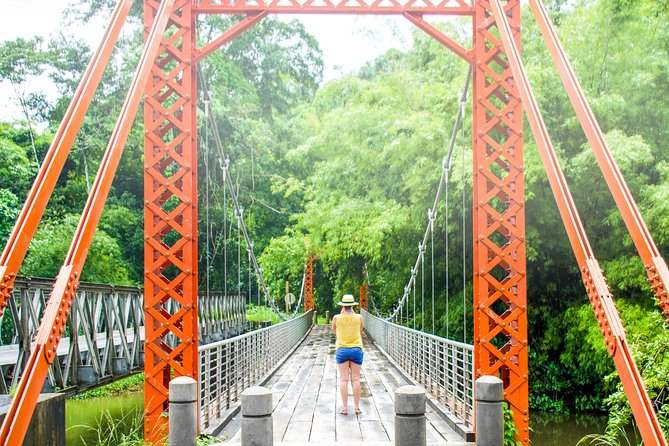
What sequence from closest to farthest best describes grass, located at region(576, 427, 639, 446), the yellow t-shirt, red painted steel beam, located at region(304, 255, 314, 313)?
grass, located at region(576, 427, 639, 446) → the yellow t-shirt → red painted steel beam, located at region(304, 255, 314, 313)

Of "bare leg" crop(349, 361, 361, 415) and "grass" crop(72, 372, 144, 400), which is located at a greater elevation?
"bare leg" crop(349, 361, 361, 415)

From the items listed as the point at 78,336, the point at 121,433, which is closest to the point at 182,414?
the point at 121,433

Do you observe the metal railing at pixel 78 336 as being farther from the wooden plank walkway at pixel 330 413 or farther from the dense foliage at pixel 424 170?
the dense foliage at pixel 424 170

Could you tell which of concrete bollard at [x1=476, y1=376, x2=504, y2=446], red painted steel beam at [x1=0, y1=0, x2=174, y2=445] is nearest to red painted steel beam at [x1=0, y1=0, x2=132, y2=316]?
red painted steel beam at [x1=0, y1=0, x2=174, y2=445]

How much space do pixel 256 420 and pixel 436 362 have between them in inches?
178

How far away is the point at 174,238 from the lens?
2750 centimetres

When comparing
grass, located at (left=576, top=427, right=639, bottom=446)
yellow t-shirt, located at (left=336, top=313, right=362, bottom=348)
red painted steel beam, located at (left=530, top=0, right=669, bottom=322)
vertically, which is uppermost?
red painted steel beam, located at (left=530, top=0, right=669, bottom=322)

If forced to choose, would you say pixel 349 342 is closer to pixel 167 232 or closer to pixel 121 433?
pixel 167 232

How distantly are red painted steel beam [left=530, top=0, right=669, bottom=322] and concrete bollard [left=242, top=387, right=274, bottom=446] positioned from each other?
2.03 m

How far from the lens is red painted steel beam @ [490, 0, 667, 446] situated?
3.00 meters

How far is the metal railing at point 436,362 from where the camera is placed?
6.71 m

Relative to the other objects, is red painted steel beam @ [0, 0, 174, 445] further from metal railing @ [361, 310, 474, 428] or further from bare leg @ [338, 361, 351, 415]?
bare leg @ [338, 361, 351, 415]

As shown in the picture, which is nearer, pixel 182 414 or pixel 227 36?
pixel 182 414

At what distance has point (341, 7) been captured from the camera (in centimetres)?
670
